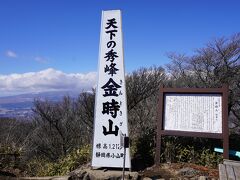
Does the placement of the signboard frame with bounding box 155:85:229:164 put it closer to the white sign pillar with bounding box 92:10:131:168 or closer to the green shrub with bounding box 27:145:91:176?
the white sign pillar with bounding box 92:10:131:168

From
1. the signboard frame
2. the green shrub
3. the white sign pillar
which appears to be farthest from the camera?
the green shrub

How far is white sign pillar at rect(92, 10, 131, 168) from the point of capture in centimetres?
679

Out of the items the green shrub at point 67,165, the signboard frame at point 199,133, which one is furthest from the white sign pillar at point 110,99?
the green shrub at point 67,165

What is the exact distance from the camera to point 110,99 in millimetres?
6957

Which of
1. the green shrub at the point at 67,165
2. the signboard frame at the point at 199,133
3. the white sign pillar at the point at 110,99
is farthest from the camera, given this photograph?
the green shrub at the point at 67,165

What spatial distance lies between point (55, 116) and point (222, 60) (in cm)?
1273

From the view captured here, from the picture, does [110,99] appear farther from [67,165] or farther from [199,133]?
[67,165]

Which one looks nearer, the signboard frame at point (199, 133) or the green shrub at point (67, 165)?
the signboard frame at point (199, 133)

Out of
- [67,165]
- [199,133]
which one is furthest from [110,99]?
[67,165]

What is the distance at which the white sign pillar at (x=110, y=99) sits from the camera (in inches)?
267

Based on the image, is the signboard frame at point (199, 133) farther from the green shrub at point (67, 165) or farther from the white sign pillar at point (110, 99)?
the green shrub at point (67, 165)

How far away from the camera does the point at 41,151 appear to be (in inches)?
803

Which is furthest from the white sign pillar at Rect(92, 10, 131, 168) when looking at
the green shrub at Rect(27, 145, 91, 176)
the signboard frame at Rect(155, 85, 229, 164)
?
the green shrub at Rect(27, 145, 91, 176)

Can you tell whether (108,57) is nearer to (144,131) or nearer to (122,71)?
(122,71)
